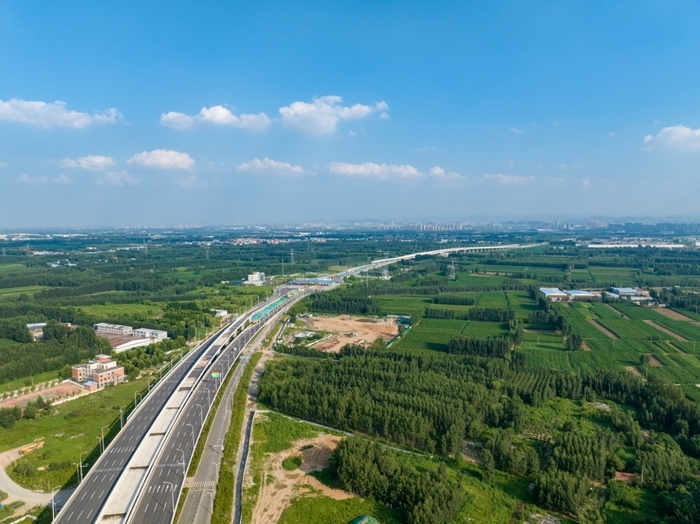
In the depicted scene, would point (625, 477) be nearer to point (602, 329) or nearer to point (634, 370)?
point (634, 370)

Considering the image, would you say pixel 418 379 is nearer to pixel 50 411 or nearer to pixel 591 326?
pixel 50 411

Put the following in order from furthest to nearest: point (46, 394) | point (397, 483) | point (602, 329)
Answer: point (602, 329)
point (46, 394)
point (397, 483)

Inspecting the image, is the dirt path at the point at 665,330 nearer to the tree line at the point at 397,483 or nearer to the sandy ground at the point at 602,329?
the sandy ground at the point at 602,329

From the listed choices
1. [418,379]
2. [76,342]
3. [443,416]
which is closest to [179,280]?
[76,342]

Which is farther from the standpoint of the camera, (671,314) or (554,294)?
(554,294)

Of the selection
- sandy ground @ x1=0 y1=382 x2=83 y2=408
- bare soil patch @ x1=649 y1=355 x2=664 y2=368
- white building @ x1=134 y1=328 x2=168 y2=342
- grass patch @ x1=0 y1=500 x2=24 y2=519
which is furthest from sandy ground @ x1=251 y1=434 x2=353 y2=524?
bare soil patch @ x1=649 y1=355 x2=664 y2=368

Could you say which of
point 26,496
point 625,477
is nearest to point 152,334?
point 26,496
